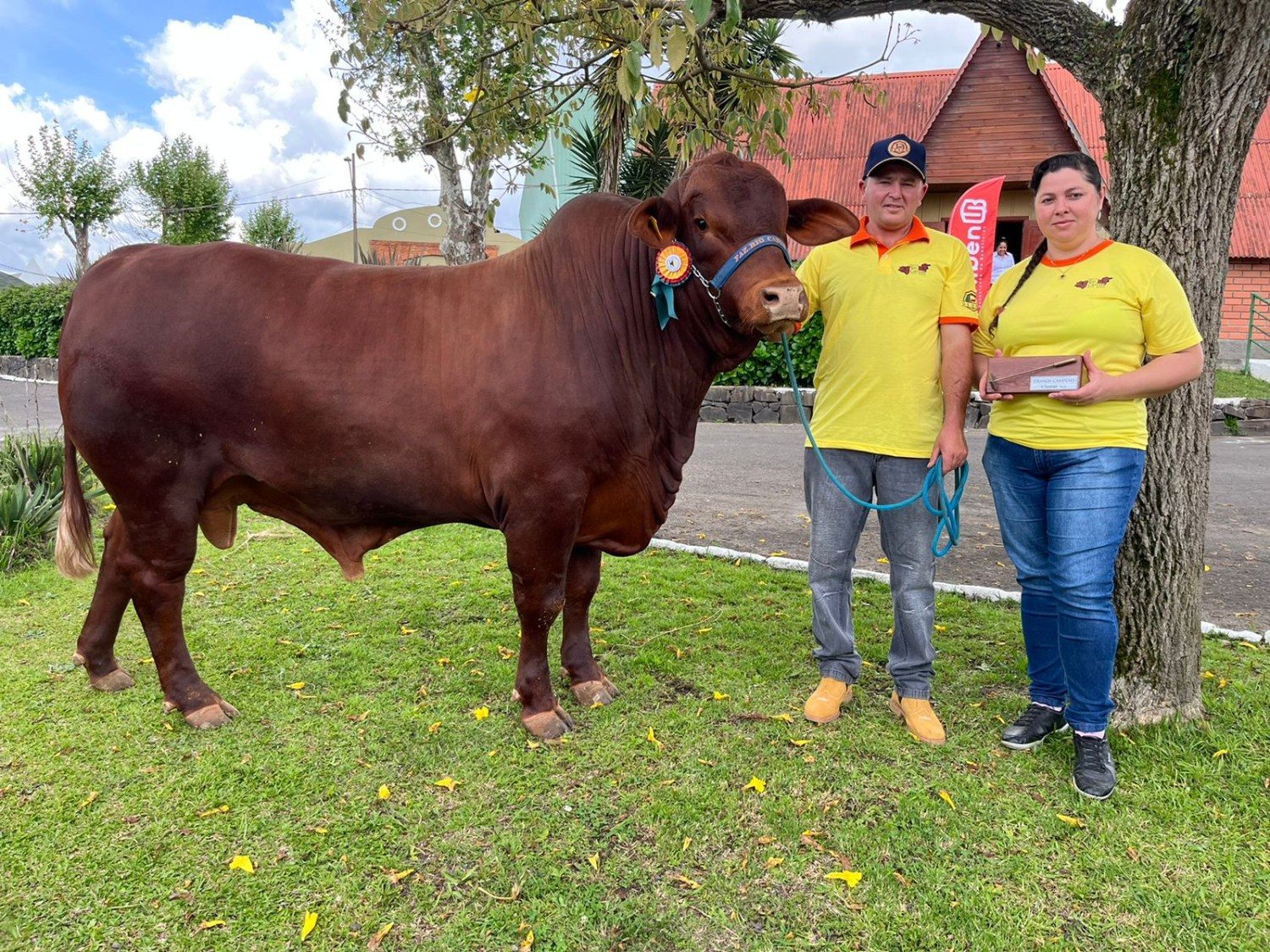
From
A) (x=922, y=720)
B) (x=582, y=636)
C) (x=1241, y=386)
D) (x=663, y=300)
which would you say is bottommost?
(x=922, y=720)

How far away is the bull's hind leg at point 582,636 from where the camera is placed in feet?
12.4

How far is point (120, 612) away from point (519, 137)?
3.63 metres

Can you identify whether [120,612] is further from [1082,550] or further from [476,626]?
[1082,550]

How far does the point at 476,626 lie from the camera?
4660 millimetres

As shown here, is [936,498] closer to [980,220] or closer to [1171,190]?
[1171,190]

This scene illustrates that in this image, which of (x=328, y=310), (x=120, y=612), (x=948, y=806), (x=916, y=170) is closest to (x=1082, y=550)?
(x=948, y=806)

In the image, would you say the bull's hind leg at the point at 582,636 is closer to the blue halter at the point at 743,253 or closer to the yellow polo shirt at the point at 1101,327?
the blue halter at the point at 743,253

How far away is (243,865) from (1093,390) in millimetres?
3080

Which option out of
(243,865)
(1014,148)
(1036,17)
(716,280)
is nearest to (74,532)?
(243,865)

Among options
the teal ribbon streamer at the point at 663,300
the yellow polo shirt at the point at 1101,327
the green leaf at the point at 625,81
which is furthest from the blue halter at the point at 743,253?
the yellow polo shirt at the point at 1101,327

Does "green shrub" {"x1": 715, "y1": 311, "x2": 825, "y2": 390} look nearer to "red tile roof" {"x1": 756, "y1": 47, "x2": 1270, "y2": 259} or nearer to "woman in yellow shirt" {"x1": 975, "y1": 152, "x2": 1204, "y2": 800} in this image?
"red tile roof" {"x1": 756, "y1": 47, "x2": 1270, "y2": 259}

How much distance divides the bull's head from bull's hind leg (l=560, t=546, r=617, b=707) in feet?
4.29

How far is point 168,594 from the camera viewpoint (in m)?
3.49

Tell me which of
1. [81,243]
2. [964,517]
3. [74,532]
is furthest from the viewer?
[81,243]
